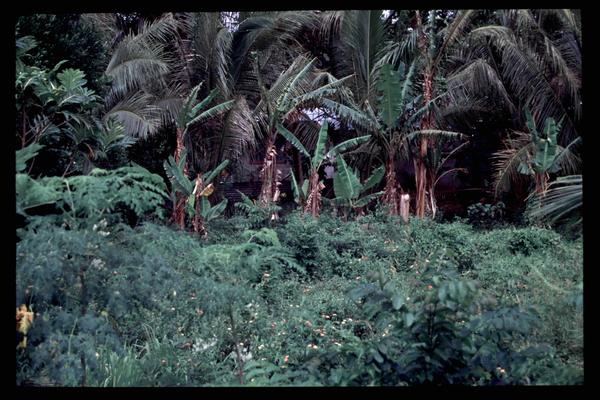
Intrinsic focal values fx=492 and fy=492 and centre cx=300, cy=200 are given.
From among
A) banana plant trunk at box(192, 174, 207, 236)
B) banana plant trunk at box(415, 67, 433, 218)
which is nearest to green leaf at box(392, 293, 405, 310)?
banana plant trunk at box(192, 174, 207, 236)

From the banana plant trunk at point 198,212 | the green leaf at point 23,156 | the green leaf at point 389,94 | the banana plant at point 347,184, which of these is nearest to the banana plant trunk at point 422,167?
the green leaf at point 389,94

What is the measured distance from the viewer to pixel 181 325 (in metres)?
4.12

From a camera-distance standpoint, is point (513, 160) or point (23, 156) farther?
point (513, 160)

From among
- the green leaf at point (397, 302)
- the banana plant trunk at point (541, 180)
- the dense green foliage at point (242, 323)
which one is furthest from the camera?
the banana plant trunk at point (541, 180)

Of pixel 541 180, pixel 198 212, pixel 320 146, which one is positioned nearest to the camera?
pixel 198 212

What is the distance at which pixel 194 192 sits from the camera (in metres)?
7.25

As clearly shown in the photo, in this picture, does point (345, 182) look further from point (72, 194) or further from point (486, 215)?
point (72, 194)

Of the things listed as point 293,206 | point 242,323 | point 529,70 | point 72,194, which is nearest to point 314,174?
point 293,206

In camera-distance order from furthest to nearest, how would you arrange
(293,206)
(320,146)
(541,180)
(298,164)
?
(298,164) → (293,206) → (320,146) → (541,180)

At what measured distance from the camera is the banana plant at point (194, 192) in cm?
700

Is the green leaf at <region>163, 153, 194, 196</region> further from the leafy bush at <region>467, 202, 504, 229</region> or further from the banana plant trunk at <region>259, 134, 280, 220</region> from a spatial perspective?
the leafy bush at <region>467, 202, 504, 229</region>

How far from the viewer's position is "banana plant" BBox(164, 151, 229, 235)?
7004mm

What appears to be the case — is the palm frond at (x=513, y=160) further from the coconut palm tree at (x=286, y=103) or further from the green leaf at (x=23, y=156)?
the green leaf at (x=23, y=156)

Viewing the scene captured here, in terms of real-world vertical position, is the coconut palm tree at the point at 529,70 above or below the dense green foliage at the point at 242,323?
above
